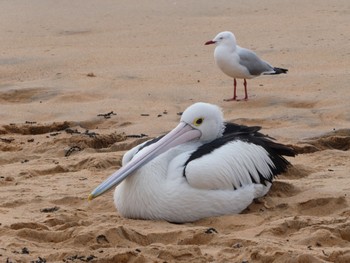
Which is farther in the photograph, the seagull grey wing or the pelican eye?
the seagull grey wing

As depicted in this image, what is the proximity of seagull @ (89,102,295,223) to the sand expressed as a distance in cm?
10

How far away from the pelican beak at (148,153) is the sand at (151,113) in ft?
0.65

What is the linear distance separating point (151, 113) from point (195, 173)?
9.45 ft

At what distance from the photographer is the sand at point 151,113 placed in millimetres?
4445

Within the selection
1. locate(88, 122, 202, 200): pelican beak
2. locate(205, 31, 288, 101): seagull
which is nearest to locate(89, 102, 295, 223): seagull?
locate(88, 122, 202, 200): pelican beak

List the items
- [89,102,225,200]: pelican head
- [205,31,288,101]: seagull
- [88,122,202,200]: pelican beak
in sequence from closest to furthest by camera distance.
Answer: [88,122,202,200]: pelican beak
[89,102,225,200]: pelican head
[205,31,288,101]: seagull

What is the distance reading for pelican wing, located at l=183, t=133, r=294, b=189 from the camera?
4.90 meters

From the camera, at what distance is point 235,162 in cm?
507

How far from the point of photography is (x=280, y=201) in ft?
17.3

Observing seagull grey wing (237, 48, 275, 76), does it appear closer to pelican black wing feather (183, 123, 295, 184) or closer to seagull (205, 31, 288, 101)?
seagull (205, 31, 288, 101)

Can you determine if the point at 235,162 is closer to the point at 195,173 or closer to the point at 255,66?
the point at 195,173

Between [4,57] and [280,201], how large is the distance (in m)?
5.75

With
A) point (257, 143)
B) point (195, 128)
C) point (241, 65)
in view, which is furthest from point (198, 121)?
point (241, 65)

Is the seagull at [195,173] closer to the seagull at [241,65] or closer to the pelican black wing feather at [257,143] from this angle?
the pelican black wing feather at [257,143]
